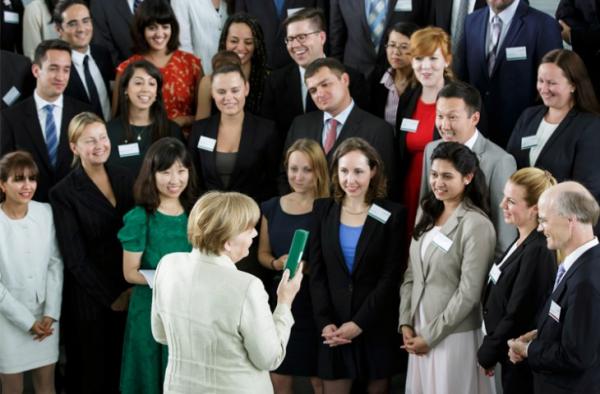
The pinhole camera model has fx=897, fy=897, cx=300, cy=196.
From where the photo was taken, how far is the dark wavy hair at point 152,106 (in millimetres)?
5332

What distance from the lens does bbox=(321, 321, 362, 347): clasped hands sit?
4.55 m

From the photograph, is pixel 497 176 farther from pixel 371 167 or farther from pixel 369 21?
pixel 369 21

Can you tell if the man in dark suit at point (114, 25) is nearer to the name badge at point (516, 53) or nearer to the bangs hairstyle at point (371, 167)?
the bangs hairstyle at point (371, 167)

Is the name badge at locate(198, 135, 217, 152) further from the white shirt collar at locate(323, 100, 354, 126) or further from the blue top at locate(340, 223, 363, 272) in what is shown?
the blue top at locate(340, 223, 363, 272)

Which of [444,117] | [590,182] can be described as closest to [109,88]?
[444,117]

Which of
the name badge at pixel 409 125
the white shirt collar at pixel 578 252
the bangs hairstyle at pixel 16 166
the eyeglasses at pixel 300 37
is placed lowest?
the white shirt collar at pixel 578 252

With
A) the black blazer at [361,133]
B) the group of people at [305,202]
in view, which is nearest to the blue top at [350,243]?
the group of people at [305,202]

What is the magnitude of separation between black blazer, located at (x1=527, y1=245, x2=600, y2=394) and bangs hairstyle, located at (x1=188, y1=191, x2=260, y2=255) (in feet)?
4.09

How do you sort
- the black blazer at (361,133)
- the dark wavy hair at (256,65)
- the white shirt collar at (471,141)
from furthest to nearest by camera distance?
1. the dark wavy hair at (256,65)
2. the black blazer at (361,133)
3. the white shirt collar at (471,141)

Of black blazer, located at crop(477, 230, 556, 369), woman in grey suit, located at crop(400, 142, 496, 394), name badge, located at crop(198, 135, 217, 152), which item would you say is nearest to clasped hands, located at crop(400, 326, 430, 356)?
woman in grey suit, located at crop(400, 142, 496, 394)

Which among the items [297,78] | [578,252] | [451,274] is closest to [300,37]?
[297,78]

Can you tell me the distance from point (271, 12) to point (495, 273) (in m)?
3.02

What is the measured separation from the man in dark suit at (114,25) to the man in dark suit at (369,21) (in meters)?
1.47

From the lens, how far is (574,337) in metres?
3.38
